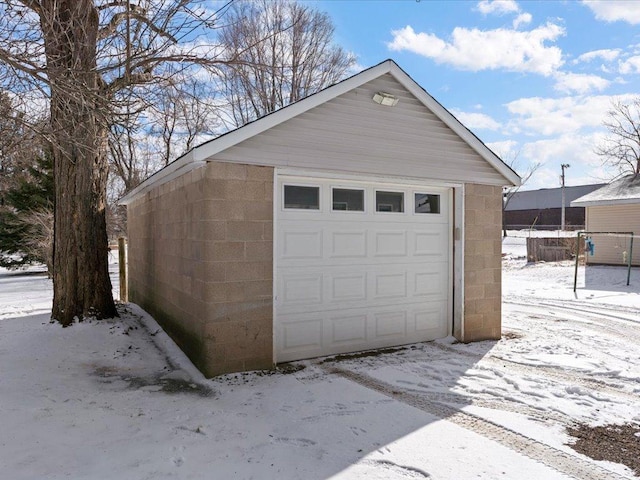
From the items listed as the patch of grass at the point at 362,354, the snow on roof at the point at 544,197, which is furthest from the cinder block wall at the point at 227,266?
the snow on roof at the point at 544,197

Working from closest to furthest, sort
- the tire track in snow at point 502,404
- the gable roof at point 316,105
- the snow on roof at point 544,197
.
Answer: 1. the tire track in snow at point 502,404
2. the gable roof at point 316,105
3. the snow on roof at point 544,197

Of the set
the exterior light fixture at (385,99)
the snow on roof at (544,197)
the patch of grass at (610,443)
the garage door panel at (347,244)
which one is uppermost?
the snow on roof at (544,197)

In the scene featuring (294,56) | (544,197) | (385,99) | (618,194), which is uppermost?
(294,56)

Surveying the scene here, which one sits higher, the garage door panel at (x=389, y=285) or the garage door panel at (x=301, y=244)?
the garage door panel at (x=301, y=244)

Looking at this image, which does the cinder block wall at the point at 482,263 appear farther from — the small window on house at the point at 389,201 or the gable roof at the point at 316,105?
the small window on house at the point at 389,201

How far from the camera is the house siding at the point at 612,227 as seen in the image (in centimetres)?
1616

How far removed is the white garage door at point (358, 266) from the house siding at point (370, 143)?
0.99ft

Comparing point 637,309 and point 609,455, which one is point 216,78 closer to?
point 609,455

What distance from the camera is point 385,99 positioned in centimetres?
590

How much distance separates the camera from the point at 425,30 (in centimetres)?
782

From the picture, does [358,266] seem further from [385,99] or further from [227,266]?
Answer: [385,99]

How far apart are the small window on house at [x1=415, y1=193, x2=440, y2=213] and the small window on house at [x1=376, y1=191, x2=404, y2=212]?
29cm

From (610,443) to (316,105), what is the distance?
4468 mm

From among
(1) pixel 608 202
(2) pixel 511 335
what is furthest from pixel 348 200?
(1) pixel 608 202
